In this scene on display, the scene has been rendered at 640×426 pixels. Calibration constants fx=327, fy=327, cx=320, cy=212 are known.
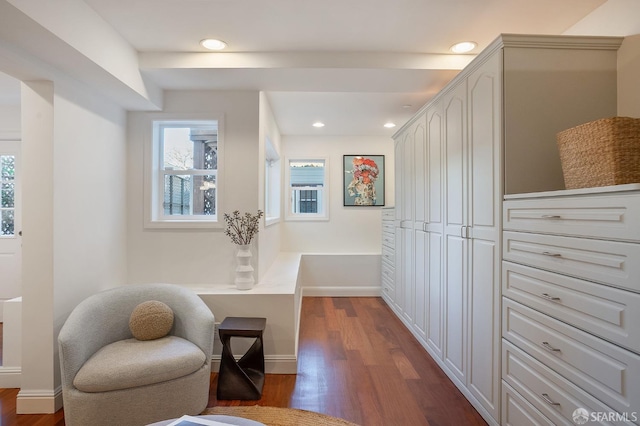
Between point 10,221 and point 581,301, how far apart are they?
509cm

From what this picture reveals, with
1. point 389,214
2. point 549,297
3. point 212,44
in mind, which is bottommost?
point 549,297

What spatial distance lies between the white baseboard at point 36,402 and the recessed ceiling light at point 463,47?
3.68 m

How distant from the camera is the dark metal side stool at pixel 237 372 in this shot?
2.26m

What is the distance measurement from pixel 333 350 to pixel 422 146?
6.79 feet

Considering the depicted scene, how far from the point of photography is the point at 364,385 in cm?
242

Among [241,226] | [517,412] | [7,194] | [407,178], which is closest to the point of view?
[517,412]

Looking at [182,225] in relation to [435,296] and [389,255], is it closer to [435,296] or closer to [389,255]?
[435,296]

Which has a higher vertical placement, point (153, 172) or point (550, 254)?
point (153, 172)

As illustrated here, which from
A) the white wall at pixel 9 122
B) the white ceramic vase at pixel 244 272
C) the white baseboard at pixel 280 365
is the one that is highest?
the white wall at pixel 9 122

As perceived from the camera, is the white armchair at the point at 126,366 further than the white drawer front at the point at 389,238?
No

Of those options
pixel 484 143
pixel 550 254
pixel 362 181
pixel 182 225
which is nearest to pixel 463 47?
pixel 484 143

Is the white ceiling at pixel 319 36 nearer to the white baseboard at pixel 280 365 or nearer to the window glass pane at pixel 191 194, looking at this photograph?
the window glass pane at pixel 191 194

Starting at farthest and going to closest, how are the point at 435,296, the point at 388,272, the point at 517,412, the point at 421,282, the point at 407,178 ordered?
the point at 388,272 → the point at 407,178 → the point at 421,282 → the point at 435,296 → the point at 517,412

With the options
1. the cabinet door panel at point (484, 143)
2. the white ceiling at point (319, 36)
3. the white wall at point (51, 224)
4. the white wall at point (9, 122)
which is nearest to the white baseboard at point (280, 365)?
the white wall at point (51, 224)
